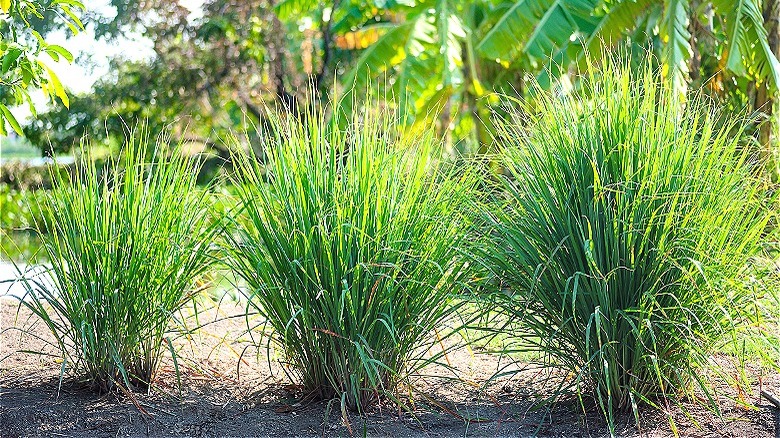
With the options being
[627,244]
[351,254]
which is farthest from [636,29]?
[351,254]

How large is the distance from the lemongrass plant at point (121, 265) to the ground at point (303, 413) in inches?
6.7

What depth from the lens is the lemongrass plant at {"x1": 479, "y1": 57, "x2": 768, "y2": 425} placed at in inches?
125

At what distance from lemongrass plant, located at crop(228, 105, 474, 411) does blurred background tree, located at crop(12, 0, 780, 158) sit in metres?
4.70

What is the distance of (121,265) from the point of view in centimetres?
354

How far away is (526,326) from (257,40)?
9.96 metres

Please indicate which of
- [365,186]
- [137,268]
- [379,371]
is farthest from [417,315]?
[137,268]

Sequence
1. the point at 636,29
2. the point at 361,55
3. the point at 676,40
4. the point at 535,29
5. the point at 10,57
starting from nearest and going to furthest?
the point at 10,57 < the point at 676,40 < the point at 636,29 < the point at 535,29 < the point at 361,55

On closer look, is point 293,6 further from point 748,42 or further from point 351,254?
point 351,254

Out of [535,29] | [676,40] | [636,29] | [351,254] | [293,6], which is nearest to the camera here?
[351,254]

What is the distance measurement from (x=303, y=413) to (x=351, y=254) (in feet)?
2.41

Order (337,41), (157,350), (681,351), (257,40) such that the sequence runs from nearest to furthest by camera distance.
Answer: (681,351)
(157,350)
(257,40)
(337,41)

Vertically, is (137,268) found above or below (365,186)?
below

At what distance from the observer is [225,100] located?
42.2ft

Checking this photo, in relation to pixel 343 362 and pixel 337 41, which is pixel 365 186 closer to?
pixel 343 362
